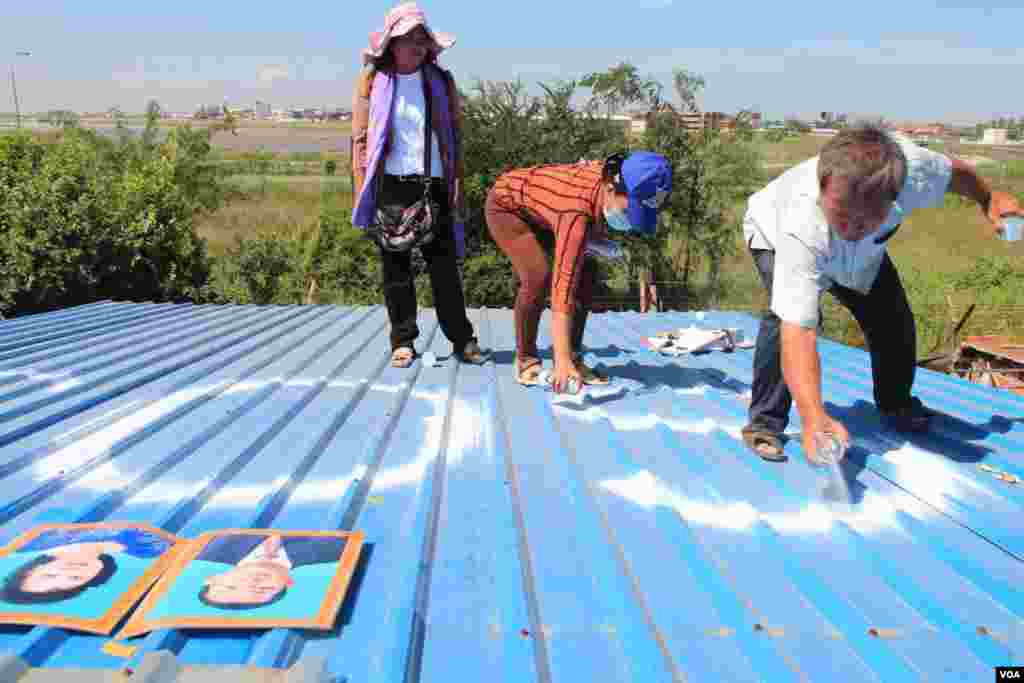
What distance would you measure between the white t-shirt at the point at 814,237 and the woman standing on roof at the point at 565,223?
48 centimetres

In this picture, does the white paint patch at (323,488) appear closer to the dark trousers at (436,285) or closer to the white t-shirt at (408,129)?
the dark trousers at (436,285)

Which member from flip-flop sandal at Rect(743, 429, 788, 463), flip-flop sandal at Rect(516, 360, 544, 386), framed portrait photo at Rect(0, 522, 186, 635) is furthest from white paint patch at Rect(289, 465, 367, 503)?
flip-flop sandal at Rect(743, 429, 788, 463)

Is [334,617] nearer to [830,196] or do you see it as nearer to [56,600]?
[56,600]

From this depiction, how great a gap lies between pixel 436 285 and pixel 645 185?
4.50 ft

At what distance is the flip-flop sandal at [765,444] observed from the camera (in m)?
2.95

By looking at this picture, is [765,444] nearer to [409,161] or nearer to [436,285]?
[436,285]

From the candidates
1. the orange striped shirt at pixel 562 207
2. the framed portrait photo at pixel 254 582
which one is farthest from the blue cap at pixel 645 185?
the framed portrait photo at pixel 254 582

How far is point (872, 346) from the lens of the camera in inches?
128

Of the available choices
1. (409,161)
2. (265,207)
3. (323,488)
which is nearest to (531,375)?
(409,161)

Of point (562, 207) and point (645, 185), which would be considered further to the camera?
point (562, 207)

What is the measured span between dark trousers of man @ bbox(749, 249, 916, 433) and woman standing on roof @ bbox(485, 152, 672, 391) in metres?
0.53

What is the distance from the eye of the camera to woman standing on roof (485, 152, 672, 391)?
10.8 feet

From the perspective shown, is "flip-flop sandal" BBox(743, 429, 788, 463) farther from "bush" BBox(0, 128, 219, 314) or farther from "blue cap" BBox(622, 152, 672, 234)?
"bush" BBox(0, 128, 219, 314)

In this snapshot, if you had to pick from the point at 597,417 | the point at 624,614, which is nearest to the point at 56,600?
the point at 624,614
